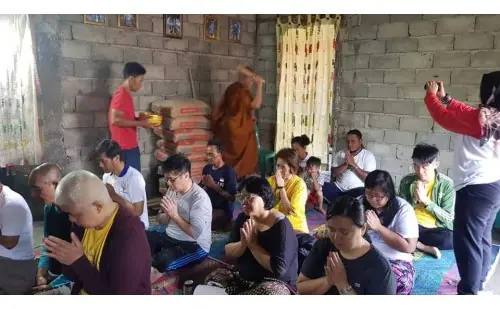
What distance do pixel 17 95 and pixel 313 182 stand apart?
54.4 inches

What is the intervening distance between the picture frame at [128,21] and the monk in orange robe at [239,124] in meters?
→ 0.56

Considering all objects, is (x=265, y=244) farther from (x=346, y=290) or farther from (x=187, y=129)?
(x=187, y=129)

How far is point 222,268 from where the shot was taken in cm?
198

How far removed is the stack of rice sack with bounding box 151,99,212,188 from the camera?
2.05 metres

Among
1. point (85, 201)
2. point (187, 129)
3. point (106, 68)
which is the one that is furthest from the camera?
point (187, 129)

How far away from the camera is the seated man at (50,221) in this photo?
1635mm

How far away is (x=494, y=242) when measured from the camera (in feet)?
6.38

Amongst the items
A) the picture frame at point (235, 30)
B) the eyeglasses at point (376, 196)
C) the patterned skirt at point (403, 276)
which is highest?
the picture frame at point (235, 30)

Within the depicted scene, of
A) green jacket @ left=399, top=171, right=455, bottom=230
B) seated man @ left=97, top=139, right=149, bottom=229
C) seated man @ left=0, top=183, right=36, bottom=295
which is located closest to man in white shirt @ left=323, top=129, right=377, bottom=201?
green jacket @ left=399, top=171, right=455, bottom=230

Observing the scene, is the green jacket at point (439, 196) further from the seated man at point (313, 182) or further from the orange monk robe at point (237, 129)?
the orange monk robe at point (237, 129)

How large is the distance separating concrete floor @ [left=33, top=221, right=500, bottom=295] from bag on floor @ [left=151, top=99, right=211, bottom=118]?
76 centimetres

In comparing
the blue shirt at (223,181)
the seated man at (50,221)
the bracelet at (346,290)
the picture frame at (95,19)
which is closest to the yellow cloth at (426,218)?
the bracelet at (346,290)

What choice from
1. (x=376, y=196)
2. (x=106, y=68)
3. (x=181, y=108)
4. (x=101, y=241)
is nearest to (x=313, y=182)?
(x=376, y=196)
